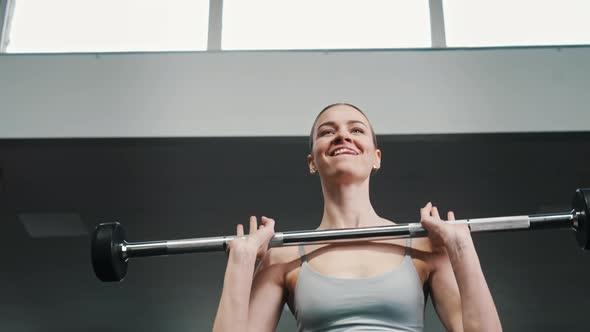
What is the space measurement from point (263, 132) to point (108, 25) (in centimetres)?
93

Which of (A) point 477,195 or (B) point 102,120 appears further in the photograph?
(A) point 477,195

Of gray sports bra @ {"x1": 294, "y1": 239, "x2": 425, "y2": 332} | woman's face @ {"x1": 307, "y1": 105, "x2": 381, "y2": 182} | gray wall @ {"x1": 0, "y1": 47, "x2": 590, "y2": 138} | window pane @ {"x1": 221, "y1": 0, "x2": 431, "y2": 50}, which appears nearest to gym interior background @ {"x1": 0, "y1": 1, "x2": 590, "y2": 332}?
gray wall @ {"x1": 0, "y1": 47, "x2": 590, "y2": 138}

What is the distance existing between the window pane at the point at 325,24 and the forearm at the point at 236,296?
1735 mm

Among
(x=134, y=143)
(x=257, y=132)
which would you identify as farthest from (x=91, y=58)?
(x=257, y=132)

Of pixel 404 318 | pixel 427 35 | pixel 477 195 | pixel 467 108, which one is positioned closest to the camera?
pixel 404 318

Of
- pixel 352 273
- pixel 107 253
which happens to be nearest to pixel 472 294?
pixel 352 273

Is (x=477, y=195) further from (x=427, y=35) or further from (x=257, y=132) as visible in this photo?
(x=257, y=132)

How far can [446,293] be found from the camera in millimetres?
1196

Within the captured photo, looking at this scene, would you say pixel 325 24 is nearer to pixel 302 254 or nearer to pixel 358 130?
pixel 358 130

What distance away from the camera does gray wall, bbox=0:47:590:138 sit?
98.6 inches

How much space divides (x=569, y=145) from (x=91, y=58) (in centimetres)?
199

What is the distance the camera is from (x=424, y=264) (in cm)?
123

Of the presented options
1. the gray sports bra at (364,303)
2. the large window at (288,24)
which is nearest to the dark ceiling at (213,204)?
the large window at (288,24)

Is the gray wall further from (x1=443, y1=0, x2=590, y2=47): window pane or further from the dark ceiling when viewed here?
(x1=443, y1=0, x2=590, y2=47): window pane
